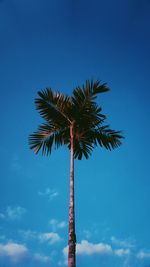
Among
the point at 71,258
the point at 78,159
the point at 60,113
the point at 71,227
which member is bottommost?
the point at 71,258

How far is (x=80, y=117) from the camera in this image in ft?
42.1

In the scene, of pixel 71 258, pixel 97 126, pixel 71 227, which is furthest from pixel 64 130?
pixel 71 258

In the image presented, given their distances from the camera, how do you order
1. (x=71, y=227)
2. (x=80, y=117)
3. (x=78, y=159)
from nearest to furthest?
(x=71, y=227) → (x=80, y=117) → (x=78, y=159)

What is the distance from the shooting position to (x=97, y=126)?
13133 mm

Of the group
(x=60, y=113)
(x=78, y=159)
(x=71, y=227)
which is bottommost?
(x=71, y=227)

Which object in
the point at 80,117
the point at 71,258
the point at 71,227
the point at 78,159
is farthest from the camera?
the point at 78,159

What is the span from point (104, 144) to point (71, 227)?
498 cm

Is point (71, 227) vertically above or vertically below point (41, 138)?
below

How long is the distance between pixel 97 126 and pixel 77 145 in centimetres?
135

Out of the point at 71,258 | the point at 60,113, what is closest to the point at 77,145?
the point at 60,113

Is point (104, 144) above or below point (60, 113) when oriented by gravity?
below

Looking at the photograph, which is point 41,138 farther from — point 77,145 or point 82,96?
point 82,96

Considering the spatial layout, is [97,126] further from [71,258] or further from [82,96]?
[71,258]

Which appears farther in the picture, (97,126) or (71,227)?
(97,126)
